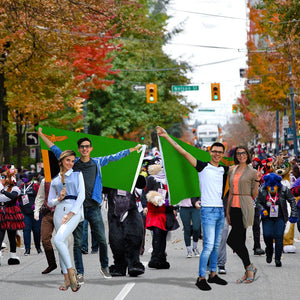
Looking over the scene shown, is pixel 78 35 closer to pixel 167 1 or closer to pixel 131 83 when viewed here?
pixel 131 83

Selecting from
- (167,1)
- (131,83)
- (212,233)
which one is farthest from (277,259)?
(167,1)

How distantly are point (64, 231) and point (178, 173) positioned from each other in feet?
7.19

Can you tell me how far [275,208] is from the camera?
12.3 metres

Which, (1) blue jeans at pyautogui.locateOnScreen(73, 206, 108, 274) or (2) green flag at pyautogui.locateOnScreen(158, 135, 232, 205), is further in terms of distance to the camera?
(2) green flag at pyautogui.locateOnScreen(158, 135, 232, 205)

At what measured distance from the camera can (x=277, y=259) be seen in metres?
12.4

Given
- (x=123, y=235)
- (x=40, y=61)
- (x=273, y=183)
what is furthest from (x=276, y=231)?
(x=40, y=61)

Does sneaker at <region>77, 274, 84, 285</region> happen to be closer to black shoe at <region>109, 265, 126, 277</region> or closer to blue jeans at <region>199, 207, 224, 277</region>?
black shoe at <region>109, 265, 126, 277</region>

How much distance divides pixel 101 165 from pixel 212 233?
6.32 feet

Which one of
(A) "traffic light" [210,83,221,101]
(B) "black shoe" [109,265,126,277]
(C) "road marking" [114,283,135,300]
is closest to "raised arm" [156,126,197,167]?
(C) "road marking" [114,283,135,300]

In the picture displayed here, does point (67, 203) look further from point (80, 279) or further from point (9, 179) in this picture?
point (9, 179)

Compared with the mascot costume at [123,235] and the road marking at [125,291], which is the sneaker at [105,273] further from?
the road marking at [125,291]

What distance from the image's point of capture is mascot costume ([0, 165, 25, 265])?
13602mm

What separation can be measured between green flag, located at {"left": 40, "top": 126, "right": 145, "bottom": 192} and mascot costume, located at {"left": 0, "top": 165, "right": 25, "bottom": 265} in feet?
8.73

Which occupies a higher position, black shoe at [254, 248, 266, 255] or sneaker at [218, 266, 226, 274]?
sneaker at [218, 266, 226, 274]
